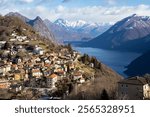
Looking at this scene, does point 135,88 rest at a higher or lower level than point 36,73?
higher

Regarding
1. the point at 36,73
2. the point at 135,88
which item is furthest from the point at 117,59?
the point at 135,88

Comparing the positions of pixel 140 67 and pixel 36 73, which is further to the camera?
pixel 140 67

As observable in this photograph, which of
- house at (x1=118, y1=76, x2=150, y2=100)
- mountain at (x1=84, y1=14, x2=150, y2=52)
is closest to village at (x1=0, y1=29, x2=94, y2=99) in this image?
house at (x1=118, y1=76, x2=150, y2=100)

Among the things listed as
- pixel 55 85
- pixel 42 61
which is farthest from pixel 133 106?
pixel 42 61

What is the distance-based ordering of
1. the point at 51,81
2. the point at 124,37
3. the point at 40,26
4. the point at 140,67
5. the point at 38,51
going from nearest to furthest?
the point at 51,81, the point at 38,51, the point at 140,67, the point at 40,26, the point at 124,37

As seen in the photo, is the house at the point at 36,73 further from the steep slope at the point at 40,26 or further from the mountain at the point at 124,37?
the mountain at the point at 124,37

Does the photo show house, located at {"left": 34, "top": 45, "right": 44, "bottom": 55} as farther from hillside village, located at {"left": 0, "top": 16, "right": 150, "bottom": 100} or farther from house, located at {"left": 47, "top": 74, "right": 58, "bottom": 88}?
house, located at {"left": 47, "top": 74, "right": 58, "bottom": 88}

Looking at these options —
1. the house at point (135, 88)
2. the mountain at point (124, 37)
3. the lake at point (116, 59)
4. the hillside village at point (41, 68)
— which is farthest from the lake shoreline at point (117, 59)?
the house at point (135, 88)

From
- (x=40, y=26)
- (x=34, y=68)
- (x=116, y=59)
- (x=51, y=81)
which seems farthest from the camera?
(x=40, y=26)

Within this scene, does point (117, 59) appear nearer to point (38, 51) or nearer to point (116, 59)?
point (116, 59)
